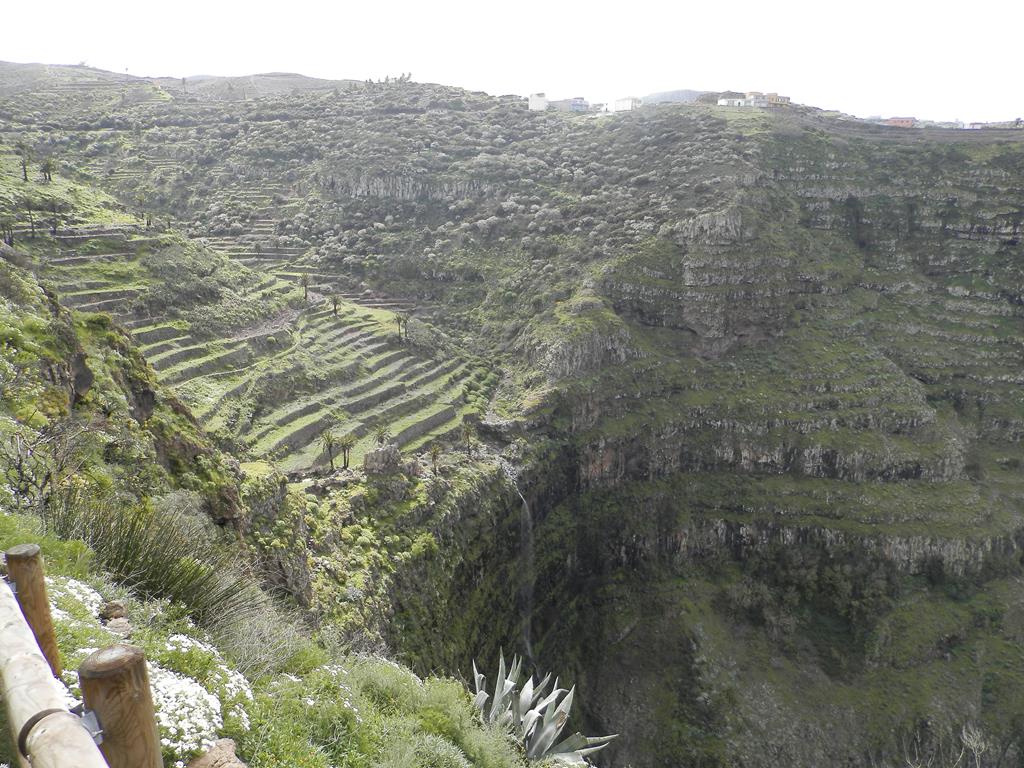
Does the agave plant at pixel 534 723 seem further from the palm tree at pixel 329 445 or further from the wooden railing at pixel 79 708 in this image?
the palm tree at pixel 329 445

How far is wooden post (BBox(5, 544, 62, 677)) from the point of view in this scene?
3.87 metres

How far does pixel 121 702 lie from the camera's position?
3.20 meters

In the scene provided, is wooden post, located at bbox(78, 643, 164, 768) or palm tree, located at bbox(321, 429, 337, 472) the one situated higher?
wooden post, located at bbox(78, 643, 164, 768)

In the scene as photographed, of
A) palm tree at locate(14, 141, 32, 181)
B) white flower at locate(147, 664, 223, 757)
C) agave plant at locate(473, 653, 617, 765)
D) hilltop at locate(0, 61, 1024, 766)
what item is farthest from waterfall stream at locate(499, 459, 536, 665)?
palm tree at locate(14, 141, 32, 181)

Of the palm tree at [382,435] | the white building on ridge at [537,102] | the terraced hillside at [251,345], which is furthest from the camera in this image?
the white building on ridge at [537,102]

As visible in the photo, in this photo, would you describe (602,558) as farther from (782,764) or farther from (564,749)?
(564,749)

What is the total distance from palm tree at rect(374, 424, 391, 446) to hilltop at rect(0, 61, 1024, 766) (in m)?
0.57

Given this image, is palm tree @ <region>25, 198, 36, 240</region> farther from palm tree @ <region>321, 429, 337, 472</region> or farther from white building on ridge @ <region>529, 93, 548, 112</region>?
white building on ridge @ <region>529, 93, 548, 112</region>

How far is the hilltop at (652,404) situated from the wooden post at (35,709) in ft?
50.5

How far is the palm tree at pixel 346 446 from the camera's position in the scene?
3456 cm

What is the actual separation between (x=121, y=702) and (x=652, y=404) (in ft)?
162

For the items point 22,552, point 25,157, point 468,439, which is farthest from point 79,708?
point 25,157

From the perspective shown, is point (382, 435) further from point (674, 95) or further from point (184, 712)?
point (674, 95)

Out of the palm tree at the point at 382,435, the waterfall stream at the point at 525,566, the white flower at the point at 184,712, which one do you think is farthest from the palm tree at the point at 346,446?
the white flower at the point at 184,712
